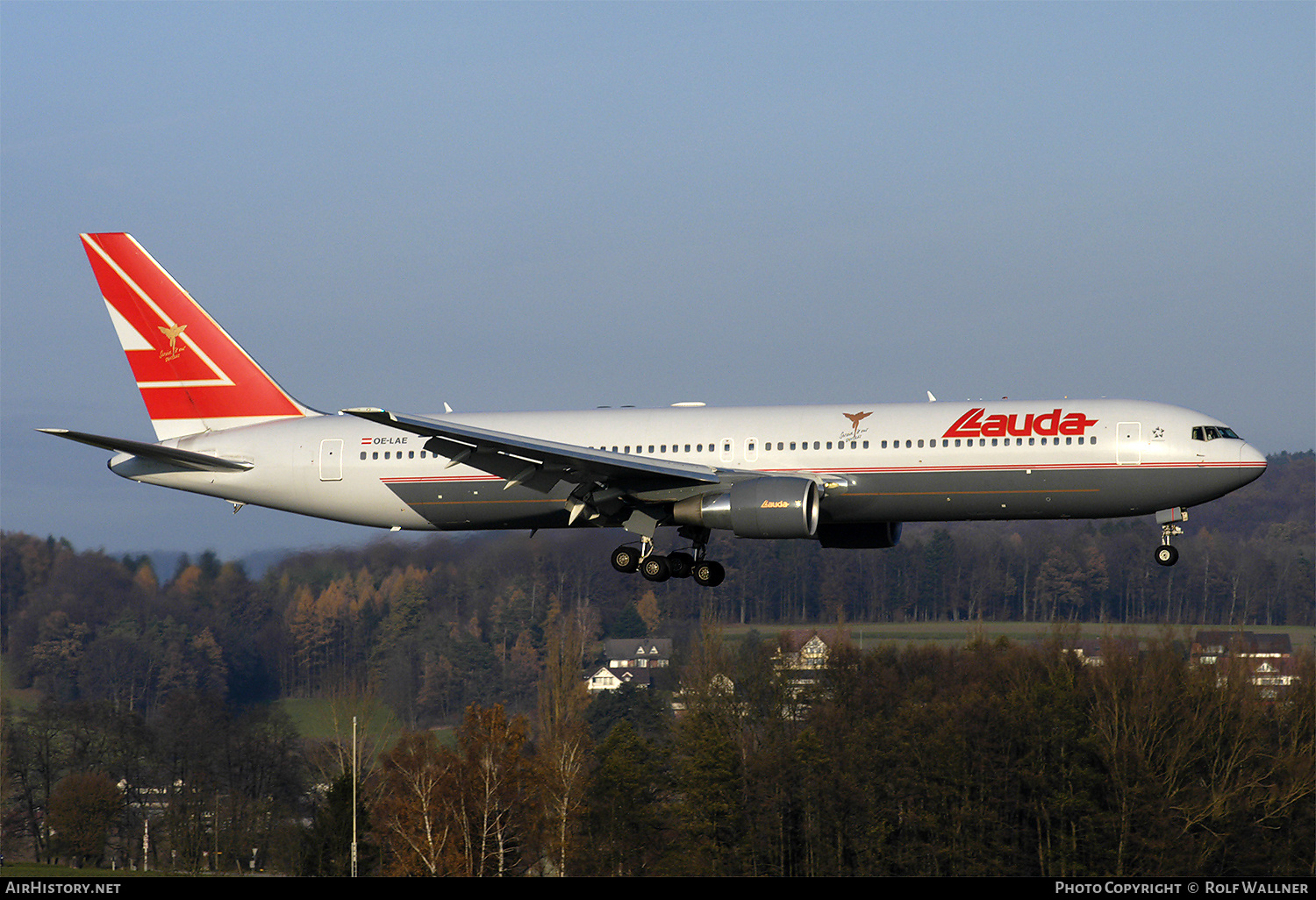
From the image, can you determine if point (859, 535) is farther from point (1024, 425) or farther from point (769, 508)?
point (1024, 425)

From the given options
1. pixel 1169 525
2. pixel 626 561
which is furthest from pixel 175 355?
pixel 1169 525

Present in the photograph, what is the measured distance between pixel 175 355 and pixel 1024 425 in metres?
26.3

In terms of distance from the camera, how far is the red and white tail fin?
151 feet

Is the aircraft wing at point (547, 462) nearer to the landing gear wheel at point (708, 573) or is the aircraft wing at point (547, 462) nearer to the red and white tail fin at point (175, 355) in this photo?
the landing gear wheel at point (708, 573)

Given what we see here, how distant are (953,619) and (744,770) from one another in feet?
127

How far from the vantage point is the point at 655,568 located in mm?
41344

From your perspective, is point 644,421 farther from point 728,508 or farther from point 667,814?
point 667,814

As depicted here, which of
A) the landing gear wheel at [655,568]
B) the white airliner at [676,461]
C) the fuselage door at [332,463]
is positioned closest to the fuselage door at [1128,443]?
the white airliner at [676,461]

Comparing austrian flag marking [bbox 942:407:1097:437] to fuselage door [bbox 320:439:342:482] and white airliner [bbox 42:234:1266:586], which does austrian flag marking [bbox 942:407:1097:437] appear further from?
fuselage door [bbox 320:439:342:482]

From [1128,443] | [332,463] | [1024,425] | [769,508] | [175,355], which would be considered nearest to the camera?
[769,508]

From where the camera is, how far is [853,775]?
8012 cm

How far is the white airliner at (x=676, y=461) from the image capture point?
37812mm

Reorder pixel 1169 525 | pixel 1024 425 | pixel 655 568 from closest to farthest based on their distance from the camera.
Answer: pixel 1024 425
pixel 1169 525
pixel 655 568

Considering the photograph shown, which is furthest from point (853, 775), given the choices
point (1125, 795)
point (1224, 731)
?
point (1224, 731)
